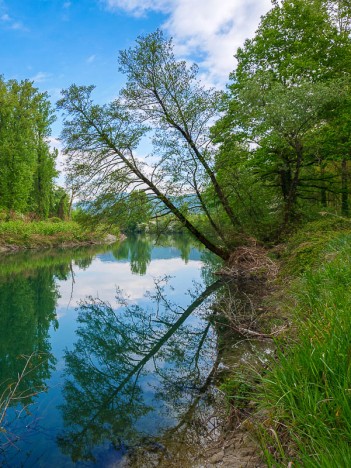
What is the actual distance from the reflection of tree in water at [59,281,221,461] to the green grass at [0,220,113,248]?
18.3m

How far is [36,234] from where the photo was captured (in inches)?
1234

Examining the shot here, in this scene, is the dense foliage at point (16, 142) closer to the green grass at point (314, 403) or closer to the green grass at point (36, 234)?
the green grass at point (36, 234)

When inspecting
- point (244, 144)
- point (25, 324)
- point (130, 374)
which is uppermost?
point (244, 144)

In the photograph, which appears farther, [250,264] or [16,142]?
[16,142]

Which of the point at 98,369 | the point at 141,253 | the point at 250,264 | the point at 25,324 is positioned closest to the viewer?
the point at 98,369

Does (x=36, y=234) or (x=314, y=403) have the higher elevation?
(x=36, y=234)

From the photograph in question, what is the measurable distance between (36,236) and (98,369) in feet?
91.5

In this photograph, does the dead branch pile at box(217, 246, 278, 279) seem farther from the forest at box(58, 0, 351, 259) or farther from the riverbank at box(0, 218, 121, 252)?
the riverbank at box(0, 218, 121, 252)

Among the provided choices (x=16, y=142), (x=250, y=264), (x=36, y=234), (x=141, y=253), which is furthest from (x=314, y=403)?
(x=16, y=142)

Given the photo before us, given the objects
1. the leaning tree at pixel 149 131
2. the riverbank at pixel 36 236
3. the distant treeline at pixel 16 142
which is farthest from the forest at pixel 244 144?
the distant treeline at pixel 16 142

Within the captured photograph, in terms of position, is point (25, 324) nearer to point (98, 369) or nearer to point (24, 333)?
point (24, 333)

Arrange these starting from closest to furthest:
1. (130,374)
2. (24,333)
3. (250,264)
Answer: (130,374)
(24,333)
(250,264)

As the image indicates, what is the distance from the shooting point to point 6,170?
31.6 metres

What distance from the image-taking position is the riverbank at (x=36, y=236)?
2789 centimetres
